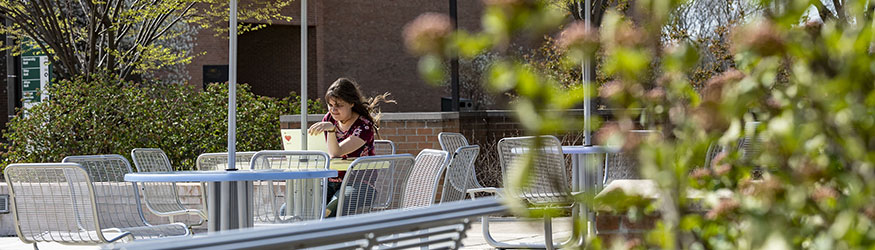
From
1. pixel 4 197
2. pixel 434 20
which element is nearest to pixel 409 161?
pixel 434 20

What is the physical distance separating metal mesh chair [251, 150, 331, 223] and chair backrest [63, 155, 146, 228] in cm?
68

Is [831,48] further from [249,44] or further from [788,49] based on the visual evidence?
[249,44]

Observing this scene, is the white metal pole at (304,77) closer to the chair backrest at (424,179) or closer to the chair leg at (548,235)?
the chair backrest at (424,179)

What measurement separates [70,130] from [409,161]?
6.98 meters

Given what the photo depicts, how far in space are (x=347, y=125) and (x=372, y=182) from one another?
1.74m

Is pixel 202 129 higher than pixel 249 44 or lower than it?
lower

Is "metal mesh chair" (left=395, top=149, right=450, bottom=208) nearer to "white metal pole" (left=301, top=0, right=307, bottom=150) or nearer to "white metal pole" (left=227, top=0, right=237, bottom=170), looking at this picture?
"white metal pole" (left=227, top=0, right=237, bottom=170)

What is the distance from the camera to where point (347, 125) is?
7262 millimetres

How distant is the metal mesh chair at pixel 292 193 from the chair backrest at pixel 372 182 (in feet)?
1.21

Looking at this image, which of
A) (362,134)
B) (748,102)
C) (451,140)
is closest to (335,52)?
(451,140)

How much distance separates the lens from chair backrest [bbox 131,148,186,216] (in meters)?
→ 6.61

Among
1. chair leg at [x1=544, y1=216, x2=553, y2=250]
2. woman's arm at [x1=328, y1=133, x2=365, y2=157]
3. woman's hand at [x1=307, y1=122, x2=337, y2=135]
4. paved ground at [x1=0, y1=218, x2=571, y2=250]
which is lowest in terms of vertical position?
paved ground at [x1=0, y1=218, x2=571, y2=250]

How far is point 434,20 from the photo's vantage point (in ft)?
5.27

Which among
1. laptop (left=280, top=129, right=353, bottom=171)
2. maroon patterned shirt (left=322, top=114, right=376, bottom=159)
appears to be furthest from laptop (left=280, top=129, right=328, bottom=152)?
maroon patterned shirt (left=322, top=114, right=376, bottom=159)
